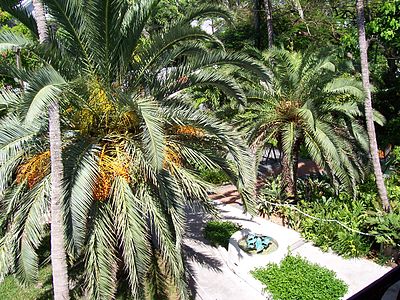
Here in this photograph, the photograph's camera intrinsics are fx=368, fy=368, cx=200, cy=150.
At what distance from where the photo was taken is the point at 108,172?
17.9ft

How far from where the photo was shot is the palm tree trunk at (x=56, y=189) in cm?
448

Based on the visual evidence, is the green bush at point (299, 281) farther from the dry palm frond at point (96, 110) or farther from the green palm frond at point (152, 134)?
the dry palm frond at point (96, 110)

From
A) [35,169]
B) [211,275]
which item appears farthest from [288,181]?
[35,169]

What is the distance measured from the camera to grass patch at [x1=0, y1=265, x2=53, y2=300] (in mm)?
7145

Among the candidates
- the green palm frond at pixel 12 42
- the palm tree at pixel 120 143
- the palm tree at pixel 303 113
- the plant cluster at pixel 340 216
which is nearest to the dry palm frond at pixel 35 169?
the palm tree at pixel 120 143

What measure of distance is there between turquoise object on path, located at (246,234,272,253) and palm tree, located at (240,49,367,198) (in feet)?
6.81

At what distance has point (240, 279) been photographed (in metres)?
7.61

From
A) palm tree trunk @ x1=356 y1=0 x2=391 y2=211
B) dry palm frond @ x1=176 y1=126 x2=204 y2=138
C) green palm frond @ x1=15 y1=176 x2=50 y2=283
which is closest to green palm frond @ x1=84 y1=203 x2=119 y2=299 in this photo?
green palm frond @ x1=15 y1=176 x2=50 y2=283

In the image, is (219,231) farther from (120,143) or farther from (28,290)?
(120,143)

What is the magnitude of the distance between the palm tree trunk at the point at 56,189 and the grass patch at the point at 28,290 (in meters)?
2.70

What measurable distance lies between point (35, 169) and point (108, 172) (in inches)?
46.6

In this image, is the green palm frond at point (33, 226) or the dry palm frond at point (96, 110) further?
the dry palm frond at point (96, 110)

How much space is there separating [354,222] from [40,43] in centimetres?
748

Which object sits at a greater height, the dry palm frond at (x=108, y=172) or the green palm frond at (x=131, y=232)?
the dry palm frond at (x=108, y=172)
